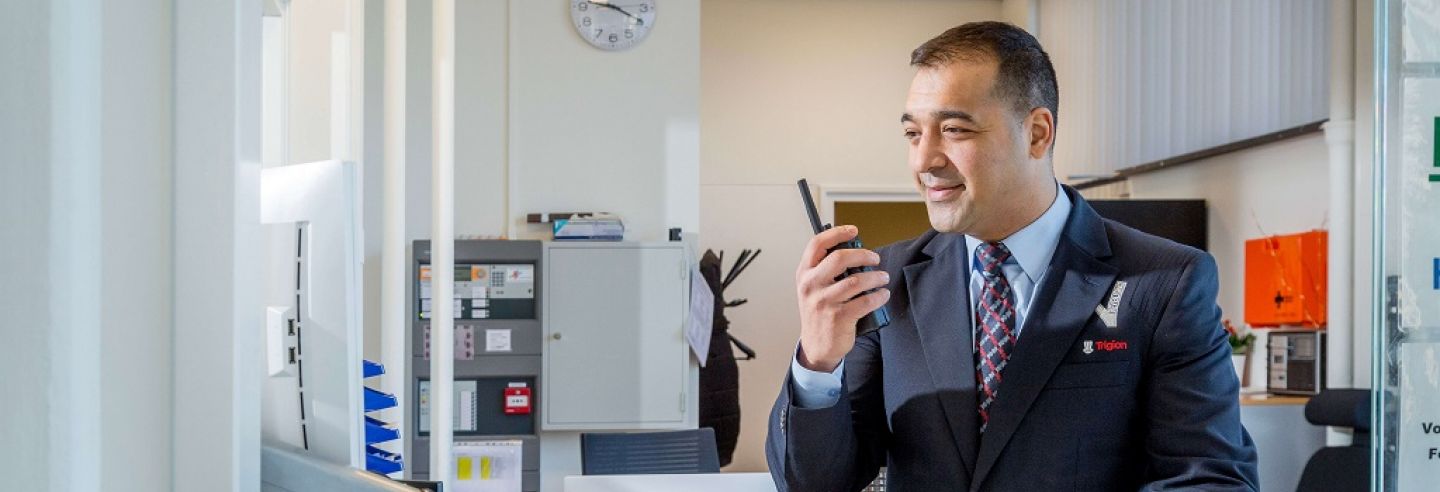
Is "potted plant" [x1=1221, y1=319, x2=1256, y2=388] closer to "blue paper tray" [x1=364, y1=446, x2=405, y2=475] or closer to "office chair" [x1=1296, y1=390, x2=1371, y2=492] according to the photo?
"office chair" [x1=1296, y1=390, x2=1371, y2=492]

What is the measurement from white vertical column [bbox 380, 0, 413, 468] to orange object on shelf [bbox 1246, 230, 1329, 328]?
4.10 metres

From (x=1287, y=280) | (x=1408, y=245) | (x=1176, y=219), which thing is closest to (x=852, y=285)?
(x=1408, y=245)

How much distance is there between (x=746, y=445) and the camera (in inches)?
441

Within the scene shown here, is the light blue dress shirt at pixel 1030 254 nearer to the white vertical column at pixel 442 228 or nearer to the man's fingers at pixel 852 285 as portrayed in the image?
the man's fingers at pixel 852 285

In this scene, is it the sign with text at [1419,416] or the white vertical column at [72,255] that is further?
the sign with text at [1419,416]

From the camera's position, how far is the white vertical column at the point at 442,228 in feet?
17.4

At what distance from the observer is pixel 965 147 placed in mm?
1788

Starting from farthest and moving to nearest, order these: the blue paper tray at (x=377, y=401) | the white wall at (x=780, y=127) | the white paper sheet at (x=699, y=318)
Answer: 1. the white wall at (x=780, y=127)
2. the white paper sheet at (x=699, y=318)
3. the blue paper tray at (x=377, y=401)

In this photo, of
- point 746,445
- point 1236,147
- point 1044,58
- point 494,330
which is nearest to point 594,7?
point 494,330

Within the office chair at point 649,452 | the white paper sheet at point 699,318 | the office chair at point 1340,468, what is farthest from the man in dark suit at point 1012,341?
the white paper sheet at point 699,318

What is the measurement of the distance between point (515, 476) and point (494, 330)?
28.1 inches

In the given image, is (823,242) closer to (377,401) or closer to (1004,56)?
(1004,56)

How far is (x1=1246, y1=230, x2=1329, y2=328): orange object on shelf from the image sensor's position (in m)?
6.40

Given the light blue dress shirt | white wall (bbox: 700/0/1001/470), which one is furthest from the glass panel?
white wall (bbox: 700/0/1001/470)
